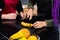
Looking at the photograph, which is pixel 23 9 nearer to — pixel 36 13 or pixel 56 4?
pixel 36 13

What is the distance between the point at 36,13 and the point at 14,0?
16 cm

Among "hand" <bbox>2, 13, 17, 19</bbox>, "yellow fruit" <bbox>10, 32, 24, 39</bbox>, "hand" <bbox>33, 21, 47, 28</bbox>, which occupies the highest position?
"hand" <bbox>2, 13, 17, 19</bbox>

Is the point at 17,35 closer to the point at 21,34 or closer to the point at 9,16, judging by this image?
the point at 21,34

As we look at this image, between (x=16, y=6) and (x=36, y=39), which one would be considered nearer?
(x=36, y=39)

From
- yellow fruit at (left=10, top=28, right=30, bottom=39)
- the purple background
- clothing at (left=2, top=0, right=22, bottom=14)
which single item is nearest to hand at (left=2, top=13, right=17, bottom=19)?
clothing at (left=2, top=0, right=22, bottom=14)

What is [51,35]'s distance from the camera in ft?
2.97

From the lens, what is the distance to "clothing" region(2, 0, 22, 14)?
95 centimetres

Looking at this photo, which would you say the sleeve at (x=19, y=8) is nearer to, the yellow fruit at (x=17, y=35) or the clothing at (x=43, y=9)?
the clothing at (x=43, y=9)

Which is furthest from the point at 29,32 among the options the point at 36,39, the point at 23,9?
the point at 23,9

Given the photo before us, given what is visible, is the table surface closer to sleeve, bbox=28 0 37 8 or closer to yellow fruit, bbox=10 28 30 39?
yellow fruit, bbox=10 28 30 39

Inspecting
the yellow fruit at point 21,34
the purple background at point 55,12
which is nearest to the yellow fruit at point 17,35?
the yellow fruit at point 21,34

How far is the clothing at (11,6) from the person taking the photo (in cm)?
95

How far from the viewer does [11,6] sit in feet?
3.16

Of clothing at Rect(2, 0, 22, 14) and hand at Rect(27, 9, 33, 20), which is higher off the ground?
clothing at Rect(2, 0, 22, 14)
